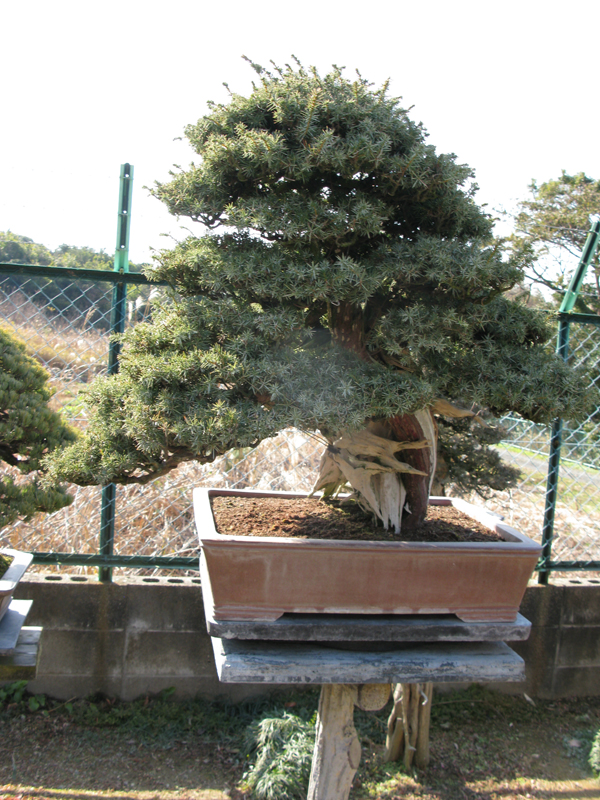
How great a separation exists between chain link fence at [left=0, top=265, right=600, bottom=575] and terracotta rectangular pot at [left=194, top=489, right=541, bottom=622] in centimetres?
94

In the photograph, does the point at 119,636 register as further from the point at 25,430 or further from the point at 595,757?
the point at 595,757

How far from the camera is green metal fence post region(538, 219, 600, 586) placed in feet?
8.29

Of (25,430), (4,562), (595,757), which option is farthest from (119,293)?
(595,757)

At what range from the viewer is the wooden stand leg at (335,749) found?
1.51 m

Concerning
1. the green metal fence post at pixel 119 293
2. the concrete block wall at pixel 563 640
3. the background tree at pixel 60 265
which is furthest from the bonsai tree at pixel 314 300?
the concrete block wall at pixel 563 640

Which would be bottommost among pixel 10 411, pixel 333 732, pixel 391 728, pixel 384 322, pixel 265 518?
pixel 391 728

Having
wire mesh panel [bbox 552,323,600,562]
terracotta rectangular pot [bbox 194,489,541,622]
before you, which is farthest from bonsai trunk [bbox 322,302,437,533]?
wire mesh panel [bbox 552,323,600,562]

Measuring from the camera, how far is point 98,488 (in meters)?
2.61

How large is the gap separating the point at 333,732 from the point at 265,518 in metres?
0.60

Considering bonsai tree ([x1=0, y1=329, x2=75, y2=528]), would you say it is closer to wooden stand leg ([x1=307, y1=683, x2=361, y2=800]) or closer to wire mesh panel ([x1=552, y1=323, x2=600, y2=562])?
wooden stand leg ([x1=307, y1=683, x2=361, y2=800])

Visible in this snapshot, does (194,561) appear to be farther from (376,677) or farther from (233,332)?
(233,332)

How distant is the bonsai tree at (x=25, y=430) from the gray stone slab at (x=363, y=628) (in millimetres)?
524

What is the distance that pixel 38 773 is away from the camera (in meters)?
2.04

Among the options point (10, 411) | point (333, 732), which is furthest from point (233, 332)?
point (333, 732)
